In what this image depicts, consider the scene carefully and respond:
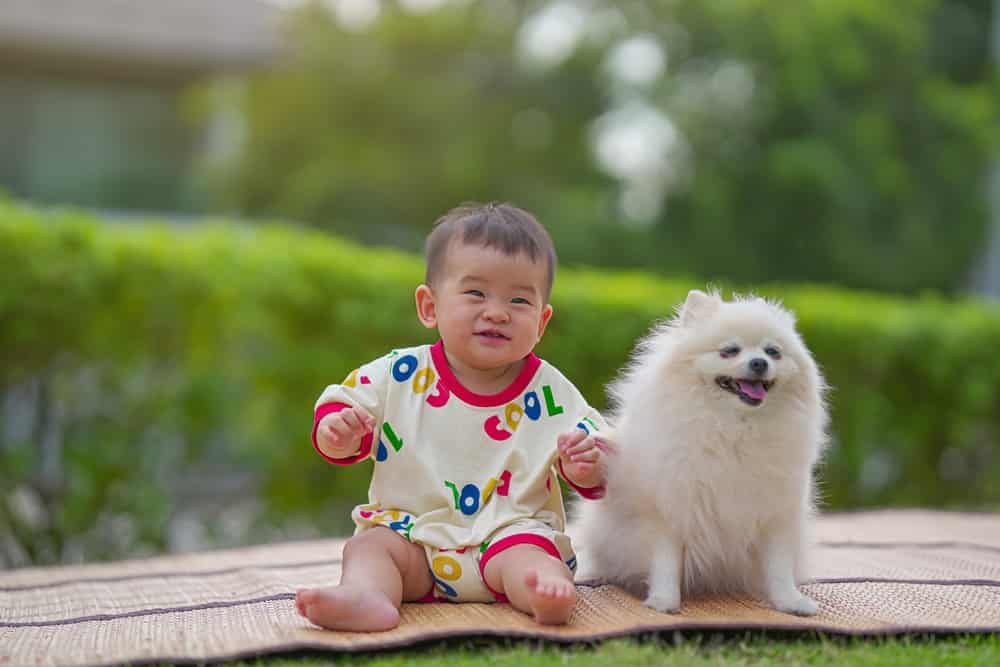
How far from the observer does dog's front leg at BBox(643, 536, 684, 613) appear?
9.23 feet

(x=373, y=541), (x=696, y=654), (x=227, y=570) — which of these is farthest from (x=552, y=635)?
(x=227, y=570)

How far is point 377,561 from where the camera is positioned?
2795 millimetres

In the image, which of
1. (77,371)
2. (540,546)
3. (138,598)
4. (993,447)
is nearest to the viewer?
(540,546)

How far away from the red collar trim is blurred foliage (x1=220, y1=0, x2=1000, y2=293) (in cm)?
1283

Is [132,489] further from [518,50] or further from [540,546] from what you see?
[518,50]

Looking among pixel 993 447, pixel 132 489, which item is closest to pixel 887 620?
pixel 132 489

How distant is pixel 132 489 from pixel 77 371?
68cm

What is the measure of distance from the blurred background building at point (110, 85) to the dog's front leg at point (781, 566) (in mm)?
12342

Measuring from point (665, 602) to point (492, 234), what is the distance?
1141mm

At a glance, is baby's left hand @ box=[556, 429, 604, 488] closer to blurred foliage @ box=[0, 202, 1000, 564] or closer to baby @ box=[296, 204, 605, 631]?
baby @ box=[296, 204, 605, 631]

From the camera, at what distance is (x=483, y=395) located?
10.0ft

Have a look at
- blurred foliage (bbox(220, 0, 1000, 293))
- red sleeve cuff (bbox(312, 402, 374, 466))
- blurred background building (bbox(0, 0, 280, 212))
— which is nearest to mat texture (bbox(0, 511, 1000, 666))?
red sleeve cuff (bbox(312, 402, 374, 466))

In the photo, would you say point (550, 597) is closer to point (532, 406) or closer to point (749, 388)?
point (532, 406)

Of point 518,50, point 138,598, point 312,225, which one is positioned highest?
point 518,50
